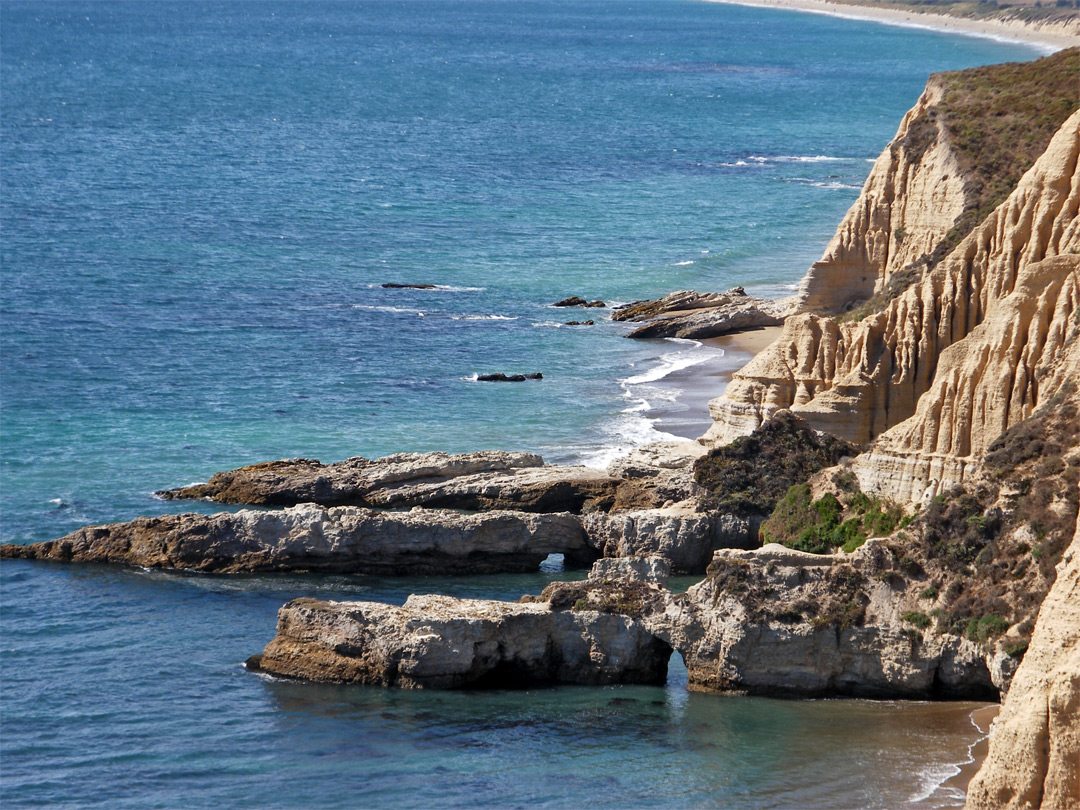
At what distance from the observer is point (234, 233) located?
105750mm

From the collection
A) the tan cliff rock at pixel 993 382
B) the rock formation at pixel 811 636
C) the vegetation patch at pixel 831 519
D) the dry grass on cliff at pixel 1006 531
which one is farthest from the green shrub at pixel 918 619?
the tan cliff rock at pixel 993 382

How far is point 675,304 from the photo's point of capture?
82438 mm

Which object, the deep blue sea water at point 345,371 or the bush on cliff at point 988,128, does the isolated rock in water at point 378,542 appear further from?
the bush on cliff at point 988,128

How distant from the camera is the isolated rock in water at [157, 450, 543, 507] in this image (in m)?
51.8

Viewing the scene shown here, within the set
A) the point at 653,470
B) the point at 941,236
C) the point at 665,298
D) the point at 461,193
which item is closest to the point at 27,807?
the point at 653,470

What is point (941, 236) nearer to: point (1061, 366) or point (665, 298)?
point (1061, 366)

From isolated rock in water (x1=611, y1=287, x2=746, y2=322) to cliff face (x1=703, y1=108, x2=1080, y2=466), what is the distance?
3488cm

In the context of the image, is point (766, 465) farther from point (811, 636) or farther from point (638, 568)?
point (811, 636)

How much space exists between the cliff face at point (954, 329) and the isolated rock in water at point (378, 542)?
7.75 metres

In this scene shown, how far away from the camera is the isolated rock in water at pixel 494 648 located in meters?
37.2

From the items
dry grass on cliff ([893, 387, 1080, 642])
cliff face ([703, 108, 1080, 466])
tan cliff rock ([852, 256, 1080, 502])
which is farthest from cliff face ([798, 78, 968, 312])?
dry grass on cliff ([893, 387, 1080, 642])

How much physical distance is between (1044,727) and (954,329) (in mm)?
21779

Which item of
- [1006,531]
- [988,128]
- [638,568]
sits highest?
[988,128]

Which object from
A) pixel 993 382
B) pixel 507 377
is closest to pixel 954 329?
pixel 993 382
